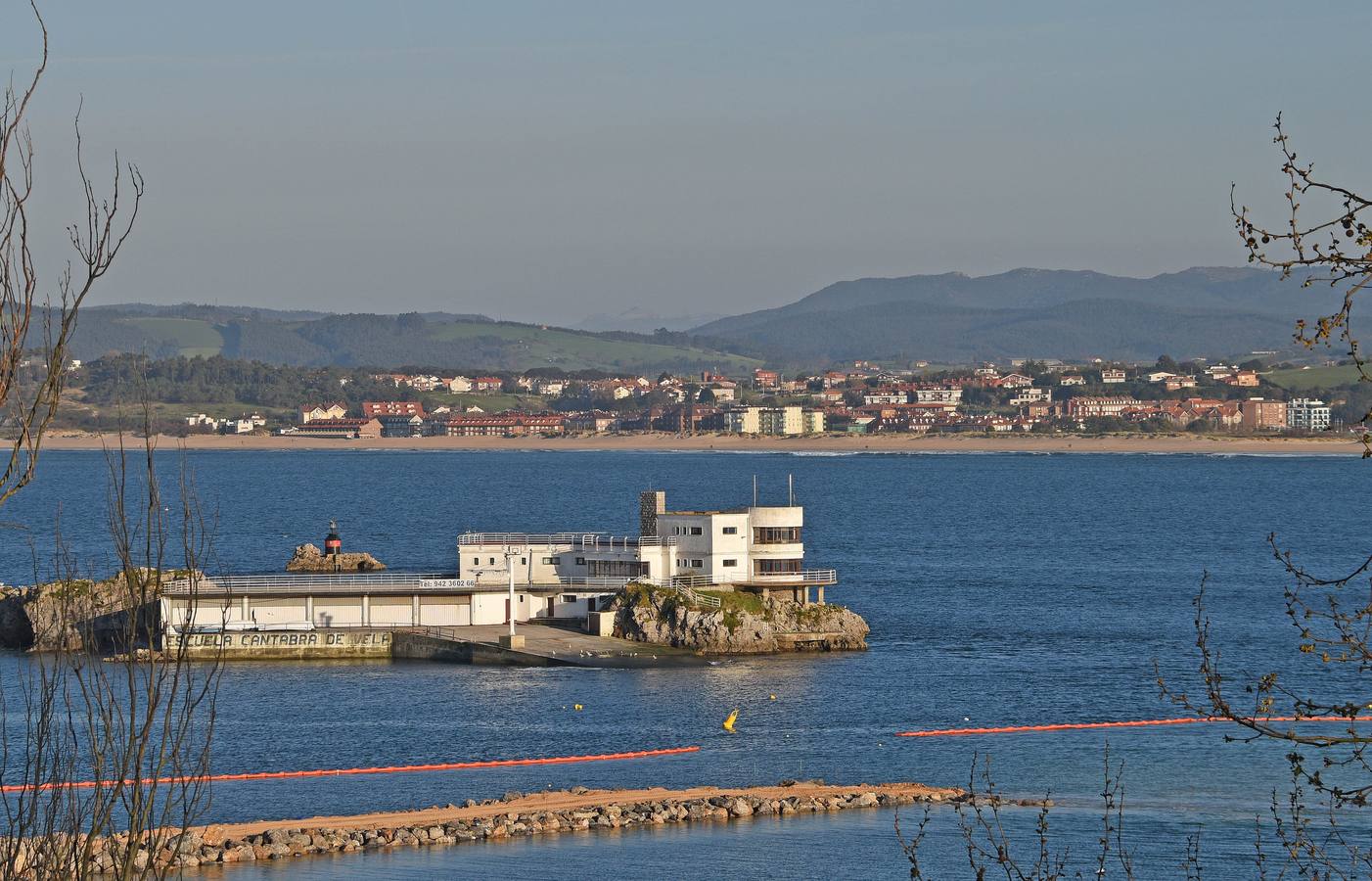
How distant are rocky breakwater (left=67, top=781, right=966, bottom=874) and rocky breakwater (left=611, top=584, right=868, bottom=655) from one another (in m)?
21.2

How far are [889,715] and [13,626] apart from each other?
3138 cm

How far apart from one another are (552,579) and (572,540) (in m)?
1.75

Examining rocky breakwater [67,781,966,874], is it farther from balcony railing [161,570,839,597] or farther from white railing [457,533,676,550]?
white railing [457,533,676,550]

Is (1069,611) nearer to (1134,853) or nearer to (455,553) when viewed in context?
(455,553)

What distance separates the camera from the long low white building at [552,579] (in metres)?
63.8

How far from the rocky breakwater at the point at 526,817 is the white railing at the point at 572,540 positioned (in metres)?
26.0

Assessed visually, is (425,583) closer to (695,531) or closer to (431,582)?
(431,582)

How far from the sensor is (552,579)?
65.8 m

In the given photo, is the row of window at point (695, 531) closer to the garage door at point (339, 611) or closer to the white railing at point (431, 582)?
the white railing at point (431, 582)

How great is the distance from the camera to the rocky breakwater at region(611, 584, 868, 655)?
6169cm

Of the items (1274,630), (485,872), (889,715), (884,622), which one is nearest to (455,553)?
(884,622)

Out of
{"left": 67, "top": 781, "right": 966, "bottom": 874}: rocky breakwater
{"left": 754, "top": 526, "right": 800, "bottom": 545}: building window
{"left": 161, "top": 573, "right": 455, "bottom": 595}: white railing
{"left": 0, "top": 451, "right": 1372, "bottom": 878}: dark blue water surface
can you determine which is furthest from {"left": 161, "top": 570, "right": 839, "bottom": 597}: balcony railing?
{"left": 67, "top": 781, "right": 966, "bottom": 874}: rocky breakwater

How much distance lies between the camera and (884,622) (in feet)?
235

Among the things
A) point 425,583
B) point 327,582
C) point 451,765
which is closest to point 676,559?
point 425,583
